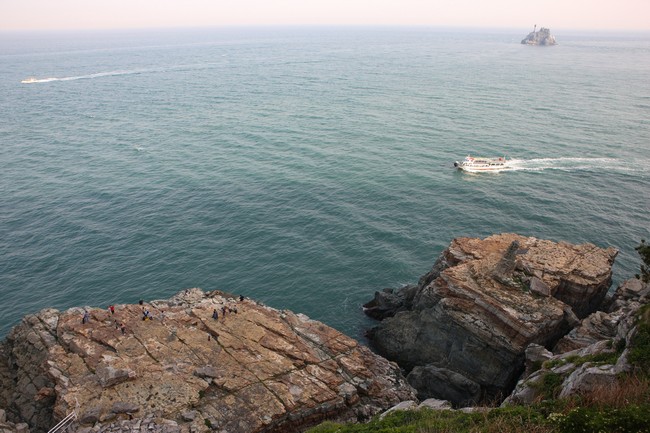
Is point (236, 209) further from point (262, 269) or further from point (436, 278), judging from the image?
point (436, 278)

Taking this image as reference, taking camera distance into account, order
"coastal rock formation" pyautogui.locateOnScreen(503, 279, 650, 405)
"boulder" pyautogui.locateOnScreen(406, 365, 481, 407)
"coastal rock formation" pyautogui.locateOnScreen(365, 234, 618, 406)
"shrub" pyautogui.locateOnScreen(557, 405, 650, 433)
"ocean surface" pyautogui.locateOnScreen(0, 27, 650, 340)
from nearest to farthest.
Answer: "shrub" pyautogui.locateOnScreen(557, 405, 650, 433) < "coastal rock formation" pyautogui.locateOnScreen(503, 279, 650, 405) < "boulder" pyautogui.locateOnScreen(406, 365, 481, 407) < "coastal rock formation" pyautogui.locateOnScreen(365, 234, 618, 406) < "ocean surface" pyautogui.locateOnScreen(0, 27, 650, 340)

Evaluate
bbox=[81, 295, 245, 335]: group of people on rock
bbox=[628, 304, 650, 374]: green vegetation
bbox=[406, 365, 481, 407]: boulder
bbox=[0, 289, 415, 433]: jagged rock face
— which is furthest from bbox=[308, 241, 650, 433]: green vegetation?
bbox=[81, 295, 245, 335]: group of people on rock

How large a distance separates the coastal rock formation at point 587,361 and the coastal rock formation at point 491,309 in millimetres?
2576

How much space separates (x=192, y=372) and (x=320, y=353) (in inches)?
495

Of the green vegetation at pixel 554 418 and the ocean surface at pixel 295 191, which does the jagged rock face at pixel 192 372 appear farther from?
the ocean surface at pixel 295 191

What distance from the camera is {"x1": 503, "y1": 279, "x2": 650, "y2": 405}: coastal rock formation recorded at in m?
30.0

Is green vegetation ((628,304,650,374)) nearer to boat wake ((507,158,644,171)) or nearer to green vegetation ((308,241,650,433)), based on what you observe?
green vegetation ((308,241,650,433))

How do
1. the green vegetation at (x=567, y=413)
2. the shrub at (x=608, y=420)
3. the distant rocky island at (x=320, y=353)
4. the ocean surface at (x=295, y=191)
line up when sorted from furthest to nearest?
the ocean surface at (x=295, y=191) < the distant rocky island at (x=320, y=353) < the green vegetation at (x=567, y=413) < the shrub at (x=608, y=420)

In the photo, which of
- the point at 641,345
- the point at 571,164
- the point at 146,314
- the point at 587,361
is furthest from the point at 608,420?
the point at 571,164

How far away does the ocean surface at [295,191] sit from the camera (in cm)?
6600

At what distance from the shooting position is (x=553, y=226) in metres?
76.2

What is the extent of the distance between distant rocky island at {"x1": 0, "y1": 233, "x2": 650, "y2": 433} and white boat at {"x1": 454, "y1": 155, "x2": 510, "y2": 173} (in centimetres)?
4315

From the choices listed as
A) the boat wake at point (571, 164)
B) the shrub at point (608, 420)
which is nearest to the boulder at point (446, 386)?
the shrub at point (608, 420)

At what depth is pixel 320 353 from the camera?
149 feet
